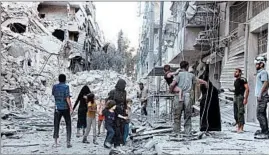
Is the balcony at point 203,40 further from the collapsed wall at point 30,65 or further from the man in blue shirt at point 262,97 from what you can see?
the collapsed wall at point 30,65

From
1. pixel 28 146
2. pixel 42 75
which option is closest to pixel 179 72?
pixel 28 146

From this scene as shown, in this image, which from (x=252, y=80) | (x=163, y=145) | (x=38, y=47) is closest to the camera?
(x=163, y=145)

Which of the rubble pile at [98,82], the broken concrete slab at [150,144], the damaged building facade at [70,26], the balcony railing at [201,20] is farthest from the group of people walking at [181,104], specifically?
the damaged building facade at [70,26]

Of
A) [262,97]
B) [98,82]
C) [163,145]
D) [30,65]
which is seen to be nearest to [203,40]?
[262,97]

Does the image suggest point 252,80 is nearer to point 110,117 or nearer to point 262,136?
point 262,136

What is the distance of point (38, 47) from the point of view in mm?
31156

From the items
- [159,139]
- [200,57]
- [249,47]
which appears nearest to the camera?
[159,139]

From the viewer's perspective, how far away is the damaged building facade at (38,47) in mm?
22969

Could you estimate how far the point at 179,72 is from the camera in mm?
8523

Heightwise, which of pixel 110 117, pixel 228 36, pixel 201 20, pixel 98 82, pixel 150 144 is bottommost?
pixel 150 144

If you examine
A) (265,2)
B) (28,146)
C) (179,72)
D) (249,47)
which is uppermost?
(265,2)

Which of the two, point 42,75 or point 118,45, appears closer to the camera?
point 42,75

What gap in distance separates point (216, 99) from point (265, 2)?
12.6 feet

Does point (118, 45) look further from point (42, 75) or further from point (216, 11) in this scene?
point (216, 11)
